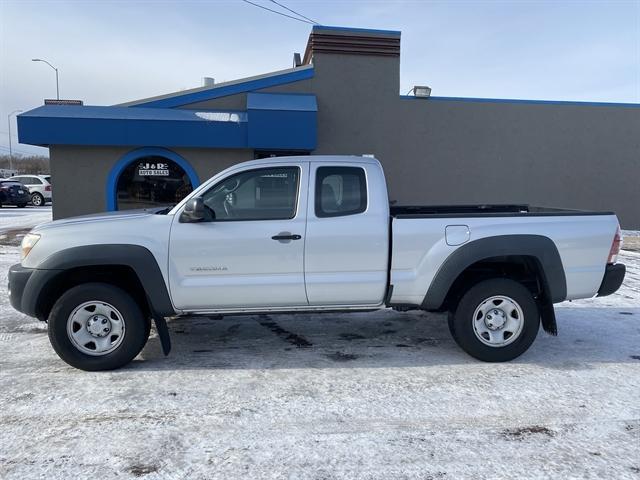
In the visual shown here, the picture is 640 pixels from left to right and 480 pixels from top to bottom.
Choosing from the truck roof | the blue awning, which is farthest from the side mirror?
the blue awning

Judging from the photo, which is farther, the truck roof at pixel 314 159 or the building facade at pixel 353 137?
the building facade at pixel 353 137

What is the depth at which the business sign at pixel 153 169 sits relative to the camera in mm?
11491

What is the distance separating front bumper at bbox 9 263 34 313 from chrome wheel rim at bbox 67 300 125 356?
0.48 meters

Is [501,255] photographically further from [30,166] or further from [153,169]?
[30,166]

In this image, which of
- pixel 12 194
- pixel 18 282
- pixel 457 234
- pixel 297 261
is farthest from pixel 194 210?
pixel 12 194

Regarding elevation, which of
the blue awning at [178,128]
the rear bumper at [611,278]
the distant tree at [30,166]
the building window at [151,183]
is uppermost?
the distant tree at [30,166]

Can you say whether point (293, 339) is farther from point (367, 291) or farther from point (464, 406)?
point (464, 406)

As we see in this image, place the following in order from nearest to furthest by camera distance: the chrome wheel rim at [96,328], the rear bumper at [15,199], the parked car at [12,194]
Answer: the chrome wheel rim at [96,328]
the parked car at [12,194]
the rear bumper at [15,199]

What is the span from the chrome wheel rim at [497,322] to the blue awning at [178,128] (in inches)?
288

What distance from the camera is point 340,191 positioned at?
4.54 m

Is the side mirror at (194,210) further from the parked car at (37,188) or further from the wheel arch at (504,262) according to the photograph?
the parked car at (37,188)

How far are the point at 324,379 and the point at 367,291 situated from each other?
0.90 meters

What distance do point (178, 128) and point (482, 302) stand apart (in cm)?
854

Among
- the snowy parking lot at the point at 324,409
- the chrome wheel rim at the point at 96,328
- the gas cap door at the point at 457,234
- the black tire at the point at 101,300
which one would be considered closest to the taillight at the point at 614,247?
the snowy parking lot at the point at 324,409
